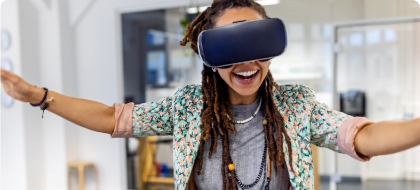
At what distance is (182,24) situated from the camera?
371 centimetres

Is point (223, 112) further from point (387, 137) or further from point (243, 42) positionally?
point (387, 137)

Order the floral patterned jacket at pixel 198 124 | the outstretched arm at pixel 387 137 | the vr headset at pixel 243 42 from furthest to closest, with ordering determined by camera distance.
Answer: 1. the floral patterned jacket at pixel 198 124
2. the vr headset at pixel 243 42
3. the outstretched arm at pixel 387 137

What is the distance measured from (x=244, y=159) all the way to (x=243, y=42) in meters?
0.37

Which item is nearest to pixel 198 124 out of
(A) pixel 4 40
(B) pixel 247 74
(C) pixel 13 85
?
(B) pixel 247 74

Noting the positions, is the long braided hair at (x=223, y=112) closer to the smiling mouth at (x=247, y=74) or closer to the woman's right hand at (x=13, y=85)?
the smiling mouth at (x=247, y=74)

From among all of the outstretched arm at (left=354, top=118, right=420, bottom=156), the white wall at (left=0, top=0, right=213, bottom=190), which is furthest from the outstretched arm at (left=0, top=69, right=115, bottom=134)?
the white wall at (left=0, top=0, right=213, bottom=190)

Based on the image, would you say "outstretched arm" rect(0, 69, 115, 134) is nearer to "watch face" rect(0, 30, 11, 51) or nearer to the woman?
the woman

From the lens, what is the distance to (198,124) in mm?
1034

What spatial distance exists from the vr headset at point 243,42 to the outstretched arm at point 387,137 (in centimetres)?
29

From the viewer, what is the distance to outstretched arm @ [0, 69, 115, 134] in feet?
2.88

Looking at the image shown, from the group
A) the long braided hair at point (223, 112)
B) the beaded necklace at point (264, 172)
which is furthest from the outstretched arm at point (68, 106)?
the beaded necklace at point (264, 172)

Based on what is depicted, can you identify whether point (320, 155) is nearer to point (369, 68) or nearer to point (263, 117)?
point (369, 68)

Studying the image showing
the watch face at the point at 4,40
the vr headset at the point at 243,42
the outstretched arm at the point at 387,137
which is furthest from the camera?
the watch face at the point at 4,40

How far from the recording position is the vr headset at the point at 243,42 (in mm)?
840
